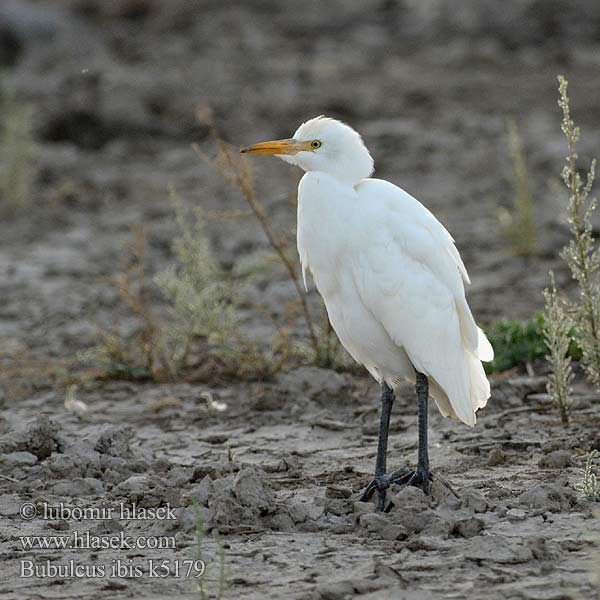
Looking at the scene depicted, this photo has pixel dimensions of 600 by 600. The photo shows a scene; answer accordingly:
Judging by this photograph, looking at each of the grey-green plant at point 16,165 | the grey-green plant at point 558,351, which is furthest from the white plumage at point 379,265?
the grey-green plant at point 16,165

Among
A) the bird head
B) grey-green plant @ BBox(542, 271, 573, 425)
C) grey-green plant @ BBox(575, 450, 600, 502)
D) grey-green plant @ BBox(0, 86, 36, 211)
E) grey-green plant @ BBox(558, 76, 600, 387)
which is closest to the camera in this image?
grey-green plant @ BBox(575, 450, 600, 502)

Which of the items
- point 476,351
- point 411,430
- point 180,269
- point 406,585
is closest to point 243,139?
point 180,269

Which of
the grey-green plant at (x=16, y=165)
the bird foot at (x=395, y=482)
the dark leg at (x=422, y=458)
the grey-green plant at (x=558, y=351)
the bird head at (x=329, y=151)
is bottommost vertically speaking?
the bird foot at (x=395, y=482)

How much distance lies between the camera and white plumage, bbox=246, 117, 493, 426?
5.27 m

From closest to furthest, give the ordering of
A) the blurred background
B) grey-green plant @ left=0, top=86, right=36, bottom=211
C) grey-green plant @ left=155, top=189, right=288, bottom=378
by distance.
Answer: grey-green plant @ left=155, top=189, right=288, bottom=378 < the blurred background < grey-green plant @ left=0, top=86, right=36, bottom=211

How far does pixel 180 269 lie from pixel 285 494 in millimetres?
5340

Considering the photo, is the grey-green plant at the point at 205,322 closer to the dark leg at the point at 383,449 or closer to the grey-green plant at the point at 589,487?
A: the dark leg at the point at 383,449

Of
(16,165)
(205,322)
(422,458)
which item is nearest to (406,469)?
(422,458)

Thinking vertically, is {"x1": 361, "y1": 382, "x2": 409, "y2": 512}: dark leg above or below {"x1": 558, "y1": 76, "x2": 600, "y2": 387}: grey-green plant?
below

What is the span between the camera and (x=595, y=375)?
6297 millimetres

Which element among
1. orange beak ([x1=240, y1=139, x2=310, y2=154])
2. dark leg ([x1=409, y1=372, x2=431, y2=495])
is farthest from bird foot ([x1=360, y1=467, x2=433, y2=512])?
orange beak ([x1=240, y1=139, x2=310, y2=154])

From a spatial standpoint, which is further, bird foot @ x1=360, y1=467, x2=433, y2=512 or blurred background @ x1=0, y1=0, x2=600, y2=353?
blurred background @ x1=0, y1=0, x2=600, y2=353

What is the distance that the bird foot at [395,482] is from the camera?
17.3 ft

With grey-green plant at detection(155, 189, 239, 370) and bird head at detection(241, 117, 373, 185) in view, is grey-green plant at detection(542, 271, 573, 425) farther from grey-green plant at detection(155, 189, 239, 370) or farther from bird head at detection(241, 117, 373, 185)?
grey-green plant at detection(155, 189, 239, 370)
